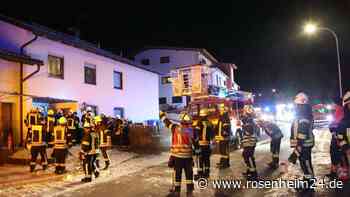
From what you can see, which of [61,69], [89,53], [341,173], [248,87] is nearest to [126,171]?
[341,173]

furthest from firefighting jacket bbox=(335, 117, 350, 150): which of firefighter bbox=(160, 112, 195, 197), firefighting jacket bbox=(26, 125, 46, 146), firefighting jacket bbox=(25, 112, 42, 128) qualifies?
firefighting jacket bbox=(25, 112, 42, 128)

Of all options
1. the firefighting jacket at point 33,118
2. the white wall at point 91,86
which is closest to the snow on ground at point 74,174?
the firefighting jacket at point 33,118

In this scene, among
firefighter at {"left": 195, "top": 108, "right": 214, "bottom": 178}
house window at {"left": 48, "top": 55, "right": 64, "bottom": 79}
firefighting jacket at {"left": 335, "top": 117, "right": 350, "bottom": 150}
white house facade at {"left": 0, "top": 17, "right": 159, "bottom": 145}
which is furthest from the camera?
house window at {"left": 48, "top": 55, "right": 64, "bottom": 79}

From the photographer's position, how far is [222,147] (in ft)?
39.8

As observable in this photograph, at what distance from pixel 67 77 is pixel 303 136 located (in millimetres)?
14281

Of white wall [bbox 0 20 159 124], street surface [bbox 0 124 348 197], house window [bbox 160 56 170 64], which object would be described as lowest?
street surface [bbox 0 124 348 197]

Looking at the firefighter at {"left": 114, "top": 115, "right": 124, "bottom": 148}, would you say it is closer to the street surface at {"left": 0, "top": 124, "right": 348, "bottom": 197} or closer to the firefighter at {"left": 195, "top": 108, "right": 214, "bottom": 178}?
the street surface at {"left": 0, "top": 124, "right": 348, "bottom": 197}

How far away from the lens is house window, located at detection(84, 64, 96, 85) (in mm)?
21531

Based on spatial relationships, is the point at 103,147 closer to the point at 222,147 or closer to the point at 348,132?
the point at 222,147

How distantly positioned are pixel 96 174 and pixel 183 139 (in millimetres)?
4208

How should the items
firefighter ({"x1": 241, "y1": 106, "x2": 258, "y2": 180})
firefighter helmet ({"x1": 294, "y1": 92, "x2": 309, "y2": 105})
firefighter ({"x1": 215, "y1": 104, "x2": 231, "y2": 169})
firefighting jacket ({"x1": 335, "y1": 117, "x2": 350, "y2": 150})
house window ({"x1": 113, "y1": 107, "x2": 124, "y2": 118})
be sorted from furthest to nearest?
1. house window ({"x1": 113, "y1": 107, "x2": 124, "y2": 118})
2. firefighter ({"x1": 215, "y1": 104, "x2": 231, "y2": 169})
3. firefighter ({"x1": 241, "y1": 106, "x2": 258, "y2": 180})
4. firefighting jacket ({"x1": 335, "y1": 117, "x2": 350, "y2": 150})
5. firefighter helmet ({"x1": 294, "y1": 92, "x2": 309, "y2": 105})

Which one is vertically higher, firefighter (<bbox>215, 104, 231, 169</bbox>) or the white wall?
the white wall

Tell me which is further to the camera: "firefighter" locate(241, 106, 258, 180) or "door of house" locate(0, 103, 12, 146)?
"door of house" locate(0, 103, 12, 146)
